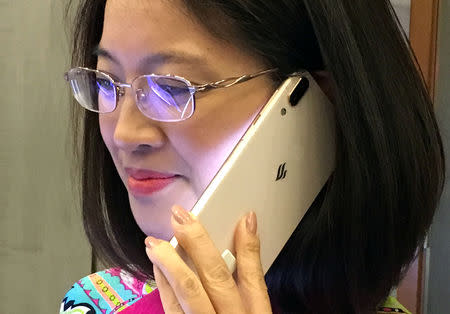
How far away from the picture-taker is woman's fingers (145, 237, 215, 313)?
458 millimetres

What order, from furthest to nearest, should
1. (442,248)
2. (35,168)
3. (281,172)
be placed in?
(442,248)
(35,168)
(281,172)

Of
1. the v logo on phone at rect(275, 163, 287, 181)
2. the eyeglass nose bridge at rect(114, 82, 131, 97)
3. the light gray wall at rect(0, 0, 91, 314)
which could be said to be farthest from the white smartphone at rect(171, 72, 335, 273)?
the light gray wall at rect(0, 0, 91, 314)

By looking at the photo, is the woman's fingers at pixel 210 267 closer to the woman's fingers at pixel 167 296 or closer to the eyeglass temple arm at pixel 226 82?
the woman's fingers at pixel 167 296

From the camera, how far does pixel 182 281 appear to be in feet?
1.51

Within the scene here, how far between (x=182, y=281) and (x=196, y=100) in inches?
7.4

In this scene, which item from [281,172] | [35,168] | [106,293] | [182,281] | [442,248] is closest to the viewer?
[182,281]

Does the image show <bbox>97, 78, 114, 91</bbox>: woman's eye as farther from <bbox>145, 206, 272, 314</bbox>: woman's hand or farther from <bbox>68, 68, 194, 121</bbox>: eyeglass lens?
<bbox>145, 206, 272, 314</bbox>: woman's hand

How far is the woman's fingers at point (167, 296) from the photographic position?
474mm

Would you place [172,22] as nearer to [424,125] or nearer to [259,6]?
[259,6]

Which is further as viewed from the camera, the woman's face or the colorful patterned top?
the colorful patterned top

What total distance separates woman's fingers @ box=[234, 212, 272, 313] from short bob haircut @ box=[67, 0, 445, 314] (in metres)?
0.12

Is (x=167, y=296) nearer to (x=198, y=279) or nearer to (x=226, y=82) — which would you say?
(x=198, y=279)

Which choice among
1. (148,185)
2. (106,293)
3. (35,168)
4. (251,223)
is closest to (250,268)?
(251,223)

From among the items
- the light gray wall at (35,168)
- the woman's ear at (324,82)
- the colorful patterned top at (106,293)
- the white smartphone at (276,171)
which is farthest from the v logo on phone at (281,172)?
the light gray wall at (35,168)
